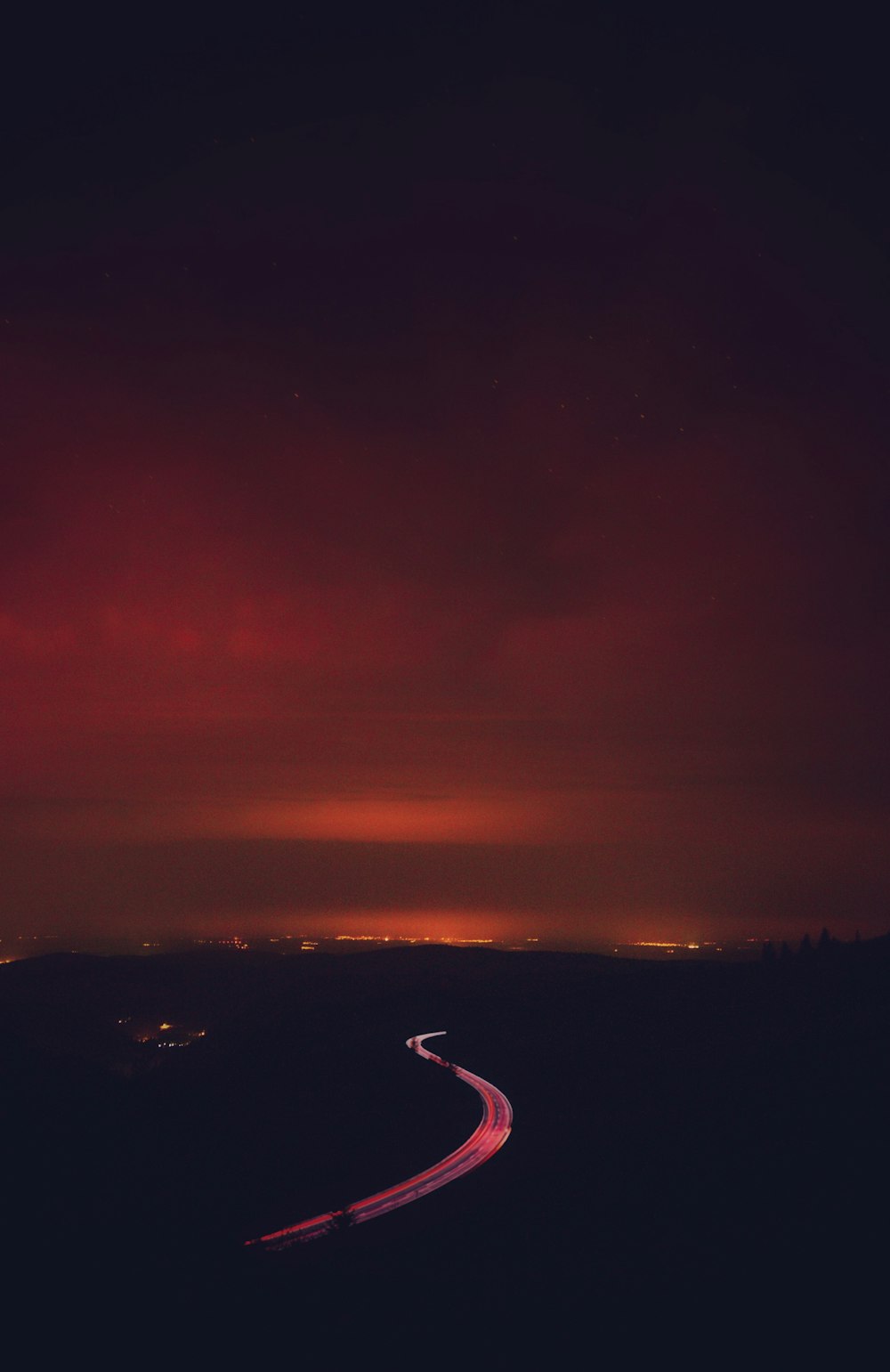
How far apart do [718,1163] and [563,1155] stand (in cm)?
938

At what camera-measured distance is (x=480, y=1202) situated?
145 ft

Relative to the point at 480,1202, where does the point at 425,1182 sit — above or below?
below

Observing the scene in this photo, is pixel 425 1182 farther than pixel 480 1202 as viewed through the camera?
Yes

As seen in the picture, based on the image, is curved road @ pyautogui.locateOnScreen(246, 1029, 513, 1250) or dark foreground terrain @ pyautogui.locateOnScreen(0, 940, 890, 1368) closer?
dark foreground terrain @ pyautogui.locateOnScreen(0, 940, 890, 1368)

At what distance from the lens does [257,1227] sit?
42.1 metres

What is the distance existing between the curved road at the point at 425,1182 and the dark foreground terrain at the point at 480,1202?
1194 mm

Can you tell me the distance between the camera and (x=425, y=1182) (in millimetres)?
49906

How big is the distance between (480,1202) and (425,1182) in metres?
6.47

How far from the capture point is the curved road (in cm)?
3950

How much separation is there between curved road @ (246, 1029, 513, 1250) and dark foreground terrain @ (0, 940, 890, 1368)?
3.92 ft

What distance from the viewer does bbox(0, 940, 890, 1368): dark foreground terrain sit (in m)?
28.1

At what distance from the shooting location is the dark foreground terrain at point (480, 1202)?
28062 millimetres

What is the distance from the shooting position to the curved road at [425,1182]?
130ft

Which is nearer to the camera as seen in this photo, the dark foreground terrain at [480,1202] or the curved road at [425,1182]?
the dark foreground terrain at [480,1202]
